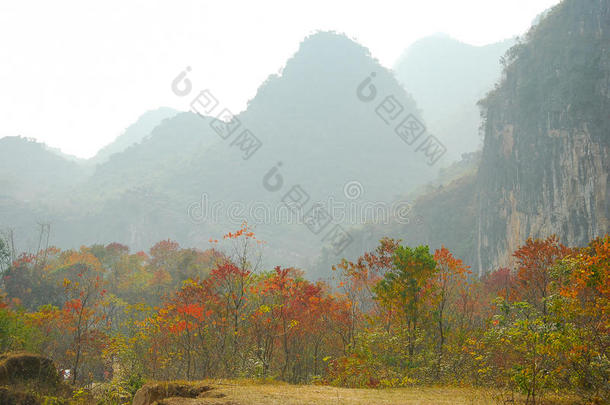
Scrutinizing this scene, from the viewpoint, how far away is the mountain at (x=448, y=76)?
412 feet

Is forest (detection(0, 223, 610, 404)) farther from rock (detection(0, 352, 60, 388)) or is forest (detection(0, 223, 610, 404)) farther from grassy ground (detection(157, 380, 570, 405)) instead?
rock (detection(0, 352, 60, 388))

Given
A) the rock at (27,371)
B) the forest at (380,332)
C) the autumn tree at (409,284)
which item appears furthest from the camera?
the autumn tree at (409,284)

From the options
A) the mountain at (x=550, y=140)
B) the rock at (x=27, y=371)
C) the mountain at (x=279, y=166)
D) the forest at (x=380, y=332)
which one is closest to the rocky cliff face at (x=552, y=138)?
the mountain at (x=550, y=140)

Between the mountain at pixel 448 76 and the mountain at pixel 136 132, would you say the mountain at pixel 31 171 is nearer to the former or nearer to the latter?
the mountain at pixel 136 132

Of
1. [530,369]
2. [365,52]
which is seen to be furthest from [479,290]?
[365,52]

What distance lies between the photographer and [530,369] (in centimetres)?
624

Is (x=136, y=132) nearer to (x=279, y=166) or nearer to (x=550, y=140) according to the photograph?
(x=279, y=166)

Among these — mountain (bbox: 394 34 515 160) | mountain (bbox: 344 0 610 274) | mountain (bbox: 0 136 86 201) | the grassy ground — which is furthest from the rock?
mountain (bbox: 394 34 515 160)

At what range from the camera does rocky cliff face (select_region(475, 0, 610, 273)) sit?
24891 mm

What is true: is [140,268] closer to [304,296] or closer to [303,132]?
[304,296]

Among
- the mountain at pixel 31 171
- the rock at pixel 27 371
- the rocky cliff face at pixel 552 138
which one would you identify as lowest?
the rock at pixel 27 371

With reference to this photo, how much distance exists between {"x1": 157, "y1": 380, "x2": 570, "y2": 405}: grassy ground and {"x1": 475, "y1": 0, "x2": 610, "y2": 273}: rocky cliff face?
21574 millimetres

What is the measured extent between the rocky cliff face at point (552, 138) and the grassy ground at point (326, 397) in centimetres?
2157

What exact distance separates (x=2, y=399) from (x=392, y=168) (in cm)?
9821
